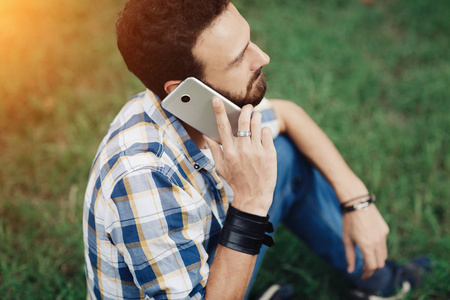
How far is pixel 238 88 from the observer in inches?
59.6

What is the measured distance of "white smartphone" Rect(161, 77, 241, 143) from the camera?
4.57 ft

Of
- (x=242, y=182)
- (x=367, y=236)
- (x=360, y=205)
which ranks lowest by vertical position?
(x=367, y=236)

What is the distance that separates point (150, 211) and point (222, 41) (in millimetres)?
654

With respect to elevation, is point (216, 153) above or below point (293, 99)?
below

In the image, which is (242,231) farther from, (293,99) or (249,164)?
(293,99)

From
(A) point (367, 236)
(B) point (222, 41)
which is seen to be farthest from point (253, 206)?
(A) point (367, 236)

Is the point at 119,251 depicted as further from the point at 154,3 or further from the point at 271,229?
the point at 154,3

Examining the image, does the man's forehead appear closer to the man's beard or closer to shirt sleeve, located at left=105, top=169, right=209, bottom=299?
the man's beard

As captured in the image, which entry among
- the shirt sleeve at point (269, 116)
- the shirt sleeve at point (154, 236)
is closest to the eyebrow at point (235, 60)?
the shirt sleeve at point (269, 116)

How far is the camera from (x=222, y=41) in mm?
1415

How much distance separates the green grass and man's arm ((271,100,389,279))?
479mm

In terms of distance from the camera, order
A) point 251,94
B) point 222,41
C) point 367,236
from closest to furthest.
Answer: point 222,41 < point 251,94 < point 367,236

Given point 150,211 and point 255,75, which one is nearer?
point 150,211

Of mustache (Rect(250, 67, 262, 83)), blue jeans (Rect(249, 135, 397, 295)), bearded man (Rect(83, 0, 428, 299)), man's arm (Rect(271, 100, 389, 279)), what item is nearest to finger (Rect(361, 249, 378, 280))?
man's arm (Rect(271, 100, 389, 279))
